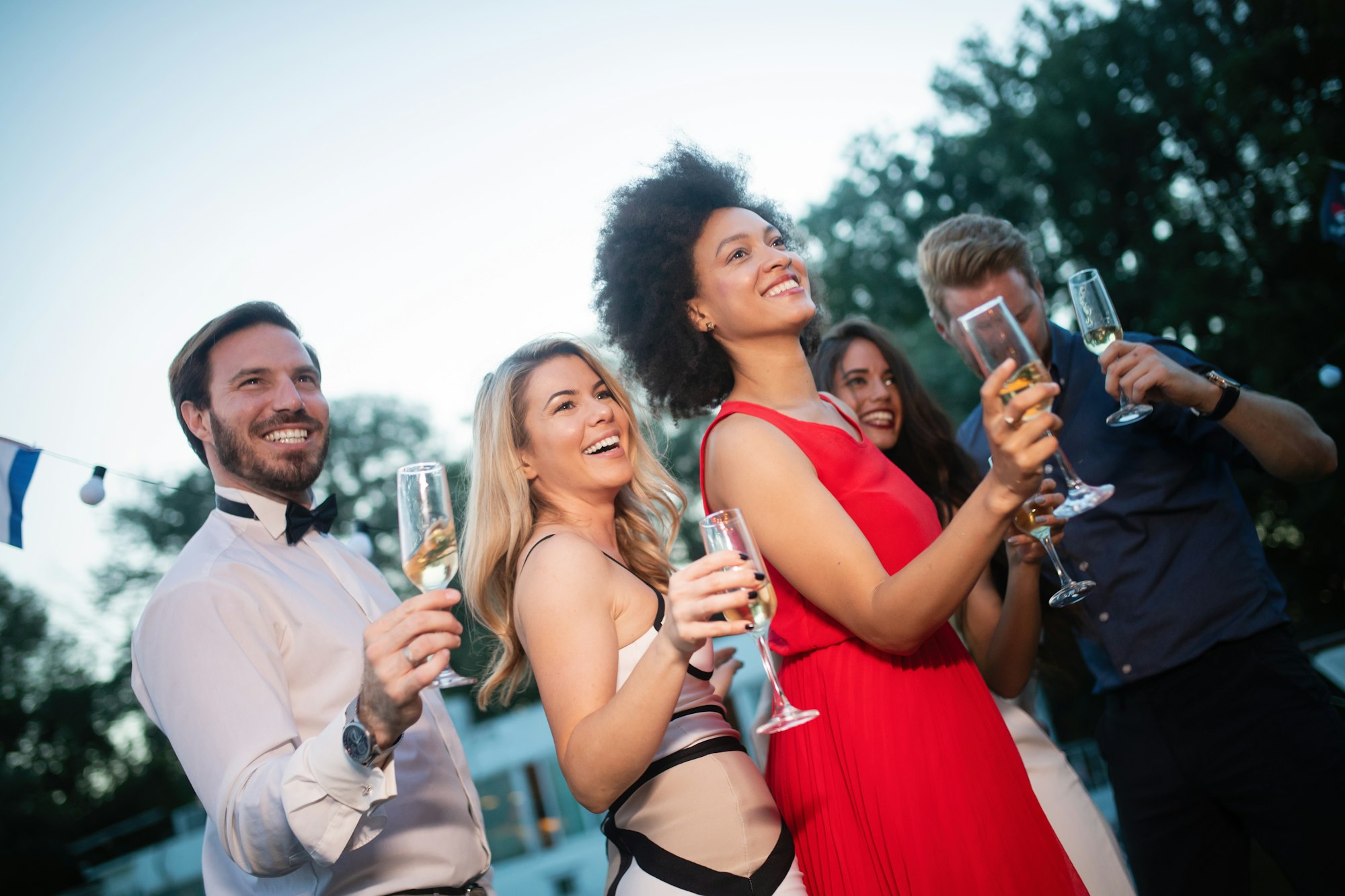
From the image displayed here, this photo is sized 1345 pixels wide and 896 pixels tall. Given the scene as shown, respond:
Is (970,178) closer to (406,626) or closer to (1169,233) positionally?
(1169,233)

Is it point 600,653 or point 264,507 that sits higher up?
point 264,507

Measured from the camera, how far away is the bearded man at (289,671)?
1974 mm

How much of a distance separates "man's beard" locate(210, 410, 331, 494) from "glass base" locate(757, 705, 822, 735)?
185 cm

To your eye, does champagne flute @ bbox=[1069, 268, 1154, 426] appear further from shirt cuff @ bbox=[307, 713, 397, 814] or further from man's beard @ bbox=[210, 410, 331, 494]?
man's beard @ bbox=[210, 410, 331, 494]

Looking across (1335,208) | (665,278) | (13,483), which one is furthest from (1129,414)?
(1335,208)

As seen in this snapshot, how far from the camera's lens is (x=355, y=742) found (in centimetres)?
194

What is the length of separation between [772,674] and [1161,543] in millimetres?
2252

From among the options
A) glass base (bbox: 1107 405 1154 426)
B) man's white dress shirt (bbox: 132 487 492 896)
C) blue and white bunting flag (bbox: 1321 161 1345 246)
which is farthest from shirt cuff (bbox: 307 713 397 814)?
blue and white bunting flag (bbox: 1321 161 1345 246)

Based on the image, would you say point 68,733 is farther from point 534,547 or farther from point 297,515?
point 534,547

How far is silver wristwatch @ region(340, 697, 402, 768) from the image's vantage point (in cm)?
193

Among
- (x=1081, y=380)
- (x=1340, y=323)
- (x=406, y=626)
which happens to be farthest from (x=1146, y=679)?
→ (x=1340, y=323)

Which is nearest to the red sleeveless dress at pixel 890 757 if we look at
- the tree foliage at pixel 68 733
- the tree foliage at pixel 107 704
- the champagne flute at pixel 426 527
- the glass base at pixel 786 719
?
the glass base at pixel 786 719

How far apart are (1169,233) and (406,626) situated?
18.6 m

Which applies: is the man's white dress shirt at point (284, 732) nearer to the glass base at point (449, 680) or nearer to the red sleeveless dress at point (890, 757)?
the glass base at point (449, 680)
